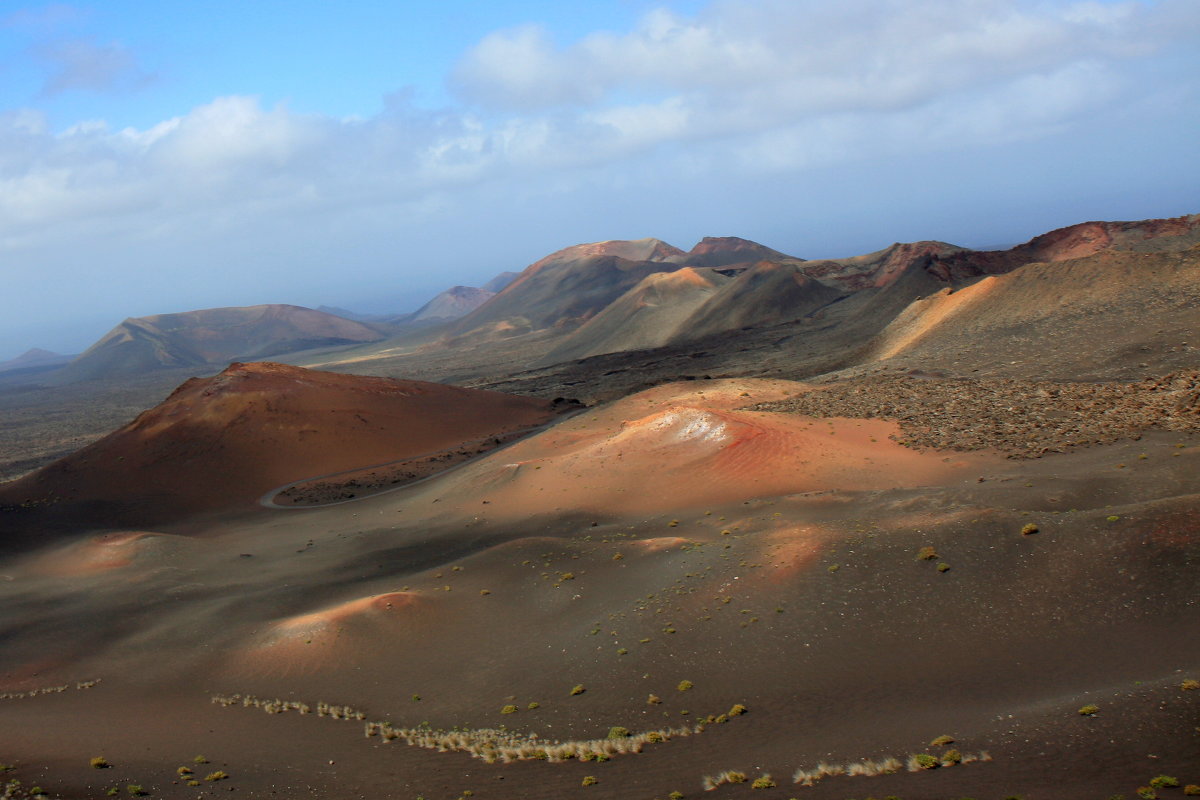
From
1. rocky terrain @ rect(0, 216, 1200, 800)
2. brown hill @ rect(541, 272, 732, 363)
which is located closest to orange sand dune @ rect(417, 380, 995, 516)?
rocky terrain @ rect(0, 216, 1200, 800)

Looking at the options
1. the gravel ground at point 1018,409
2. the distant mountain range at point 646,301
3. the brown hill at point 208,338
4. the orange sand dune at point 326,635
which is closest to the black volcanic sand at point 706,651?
the orange sand dune at point 326,635

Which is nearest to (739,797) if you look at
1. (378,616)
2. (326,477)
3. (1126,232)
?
(378,616)

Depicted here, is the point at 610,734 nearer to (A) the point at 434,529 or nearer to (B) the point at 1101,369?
(A) the point at 434,529

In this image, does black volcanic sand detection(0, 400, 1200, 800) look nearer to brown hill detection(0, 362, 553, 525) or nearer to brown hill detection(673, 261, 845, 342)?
brown hill detection(0, 362, 553, 525)

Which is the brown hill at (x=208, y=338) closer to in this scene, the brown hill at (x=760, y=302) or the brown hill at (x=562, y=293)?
the brown hill at (x=562, y=293)

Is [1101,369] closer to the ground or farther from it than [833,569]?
farther from it

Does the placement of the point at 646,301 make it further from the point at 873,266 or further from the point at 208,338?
the point at 208,338
